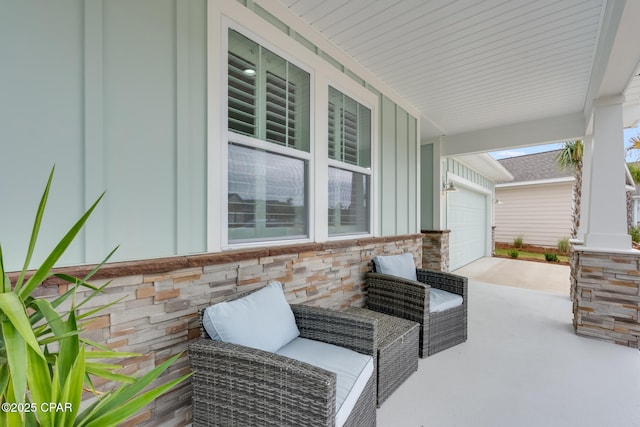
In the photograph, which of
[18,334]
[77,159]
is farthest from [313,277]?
[18,334]

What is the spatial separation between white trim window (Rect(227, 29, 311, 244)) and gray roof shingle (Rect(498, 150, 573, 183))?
11.7m

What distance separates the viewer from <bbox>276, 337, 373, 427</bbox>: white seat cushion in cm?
144

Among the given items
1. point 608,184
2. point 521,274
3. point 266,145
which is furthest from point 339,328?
point 521,274

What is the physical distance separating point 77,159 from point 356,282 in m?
2.67

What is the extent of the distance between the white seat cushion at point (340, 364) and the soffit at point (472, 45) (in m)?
2.68

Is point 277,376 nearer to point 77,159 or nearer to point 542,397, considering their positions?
point 77,159

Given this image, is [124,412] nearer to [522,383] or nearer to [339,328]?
[339,328]

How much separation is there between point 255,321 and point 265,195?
104cm

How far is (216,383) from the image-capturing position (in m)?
1.48

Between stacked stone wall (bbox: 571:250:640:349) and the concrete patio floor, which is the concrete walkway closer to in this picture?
the concrete patio floor

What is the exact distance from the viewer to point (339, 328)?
1892 mm

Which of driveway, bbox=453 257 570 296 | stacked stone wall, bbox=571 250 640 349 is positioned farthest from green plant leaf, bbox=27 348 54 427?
driveway, bbox=453 257 570 296

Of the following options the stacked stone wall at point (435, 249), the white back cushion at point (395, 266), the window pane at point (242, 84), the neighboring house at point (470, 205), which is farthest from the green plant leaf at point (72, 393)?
the neighboring house at point (470, 205)

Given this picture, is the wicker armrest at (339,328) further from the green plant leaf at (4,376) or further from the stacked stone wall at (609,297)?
the stacked stone wall at (609,297)
